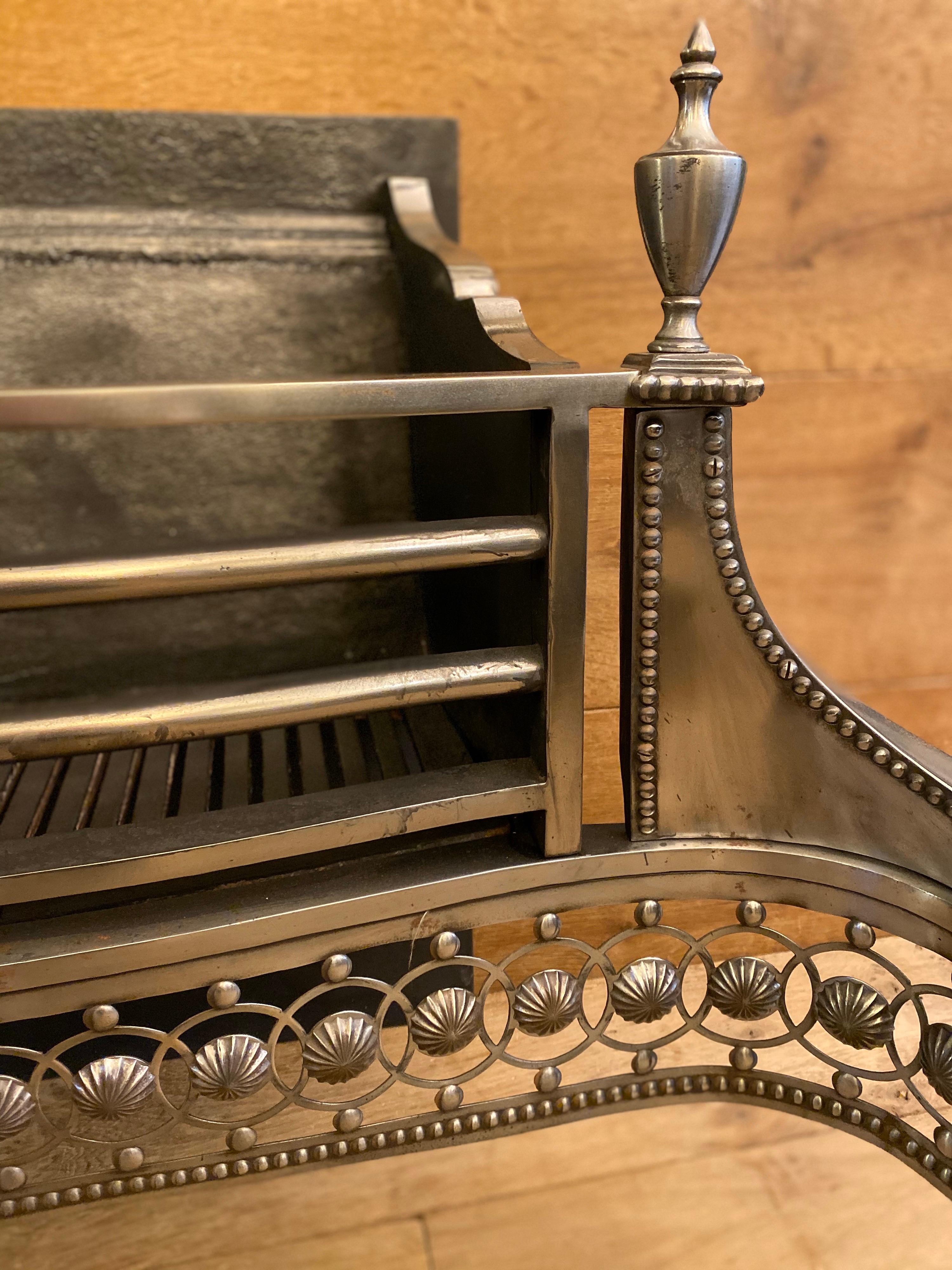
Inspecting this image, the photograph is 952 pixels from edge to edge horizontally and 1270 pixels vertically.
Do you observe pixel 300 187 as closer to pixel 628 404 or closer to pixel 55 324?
pixel 55 324

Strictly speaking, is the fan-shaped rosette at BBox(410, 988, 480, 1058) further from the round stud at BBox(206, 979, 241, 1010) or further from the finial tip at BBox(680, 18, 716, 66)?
the finial tip at BBox(680, 18, 716, 66)

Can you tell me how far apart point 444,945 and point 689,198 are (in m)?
0.34

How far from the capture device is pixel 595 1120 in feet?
2.52

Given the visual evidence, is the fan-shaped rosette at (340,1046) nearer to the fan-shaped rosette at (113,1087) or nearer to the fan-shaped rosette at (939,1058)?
the fan-shaped rosette at (113,1087)

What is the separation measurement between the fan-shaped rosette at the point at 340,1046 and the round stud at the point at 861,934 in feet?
0.77

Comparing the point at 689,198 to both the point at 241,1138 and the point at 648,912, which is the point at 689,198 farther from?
the point at 241,1138

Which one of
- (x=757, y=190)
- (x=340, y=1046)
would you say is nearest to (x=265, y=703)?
(x=340, y=1046)

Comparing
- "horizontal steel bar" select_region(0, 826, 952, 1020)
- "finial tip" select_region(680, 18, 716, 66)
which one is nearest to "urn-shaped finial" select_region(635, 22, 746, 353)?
"finial tip" select_region(680, 18, 716, 66)

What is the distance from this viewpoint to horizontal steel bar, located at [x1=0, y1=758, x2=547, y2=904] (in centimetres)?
39

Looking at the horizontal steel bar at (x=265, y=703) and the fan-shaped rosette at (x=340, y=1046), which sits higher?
the horizontal steel bar at (x=265, y=703)

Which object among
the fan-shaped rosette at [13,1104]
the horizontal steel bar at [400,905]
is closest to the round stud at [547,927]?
the horizontal steel bar at [400,905]

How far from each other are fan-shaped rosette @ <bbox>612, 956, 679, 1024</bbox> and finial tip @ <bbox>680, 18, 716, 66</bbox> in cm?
41

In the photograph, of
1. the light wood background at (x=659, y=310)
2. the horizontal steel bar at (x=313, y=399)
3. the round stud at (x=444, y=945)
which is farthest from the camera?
the light wood background at (x=659, y=310)

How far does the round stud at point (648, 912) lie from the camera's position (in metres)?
0.47
